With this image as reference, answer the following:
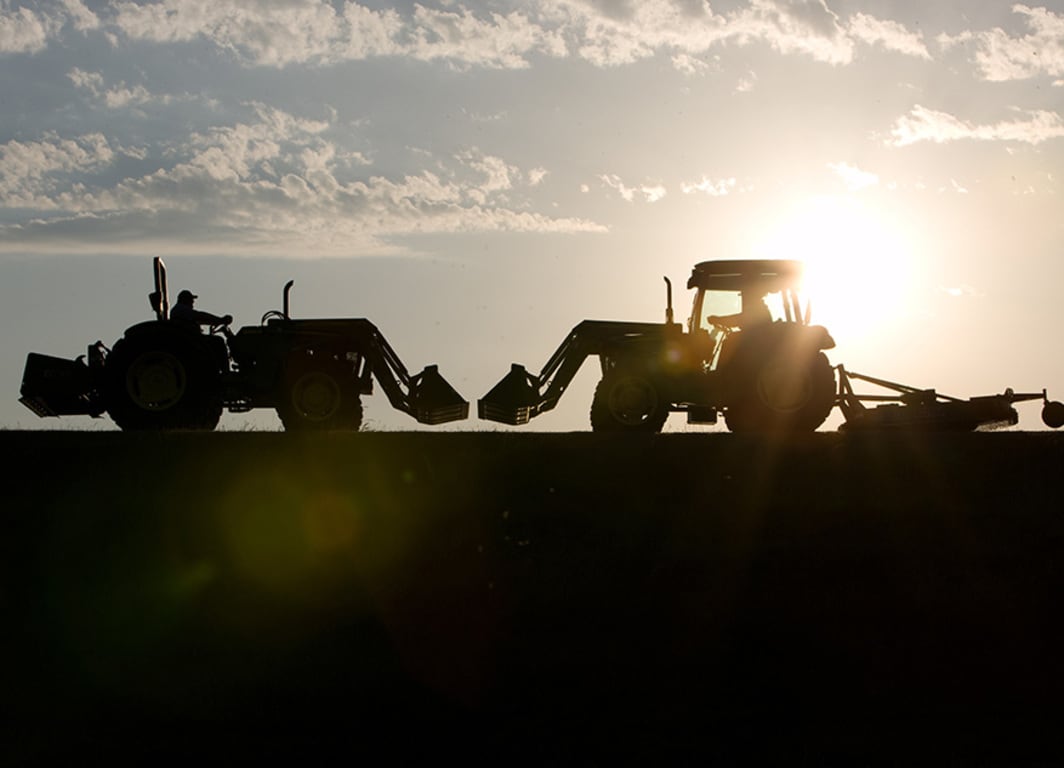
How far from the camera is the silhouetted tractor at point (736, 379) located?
693 inches

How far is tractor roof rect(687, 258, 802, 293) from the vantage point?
18.6 meters

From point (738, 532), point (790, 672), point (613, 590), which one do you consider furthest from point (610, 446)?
point (790, 672)

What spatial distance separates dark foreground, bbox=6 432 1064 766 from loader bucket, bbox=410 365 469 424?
3428 mm

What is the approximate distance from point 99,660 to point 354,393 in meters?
7.55

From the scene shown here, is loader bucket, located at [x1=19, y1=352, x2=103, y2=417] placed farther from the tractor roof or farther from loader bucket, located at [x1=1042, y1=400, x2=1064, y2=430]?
loader bucket, located at [x1=1042, y1=400, x2=1064, y2=430]

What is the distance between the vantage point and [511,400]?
760 inches

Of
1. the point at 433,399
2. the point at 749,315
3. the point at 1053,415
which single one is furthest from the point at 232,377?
the point at 1053,415

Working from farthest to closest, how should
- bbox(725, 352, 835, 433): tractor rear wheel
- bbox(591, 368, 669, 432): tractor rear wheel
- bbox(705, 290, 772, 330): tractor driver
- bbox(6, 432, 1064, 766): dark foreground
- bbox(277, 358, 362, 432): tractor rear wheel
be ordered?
bbox(705, 290, 772, 330): tractor driver
bbox(591, 368, 669, 432): tractor rear wheel
bbox(277, 358, 362, 432): tractor rear wheel
bbox(725, 352, 835, 433): tractor rear wheel
bbox(6, 432, 1064, 766): dark foreground

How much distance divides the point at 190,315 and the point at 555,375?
4841mm

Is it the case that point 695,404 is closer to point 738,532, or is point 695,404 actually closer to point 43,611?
point 738,532

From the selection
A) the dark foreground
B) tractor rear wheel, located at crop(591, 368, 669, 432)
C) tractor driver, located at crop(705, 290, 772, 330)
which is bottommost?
the dark foreground

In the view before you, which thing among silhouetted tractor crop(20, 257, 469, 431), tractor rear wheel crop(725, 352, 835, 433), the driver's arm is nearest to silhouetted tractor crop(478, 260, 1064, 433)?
tractor rear wheel crop(725, 352, 835, 433)

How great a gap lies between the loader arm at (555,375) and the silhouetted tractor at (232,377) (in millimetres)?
483

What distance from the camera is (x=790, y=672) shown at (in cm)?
1155
